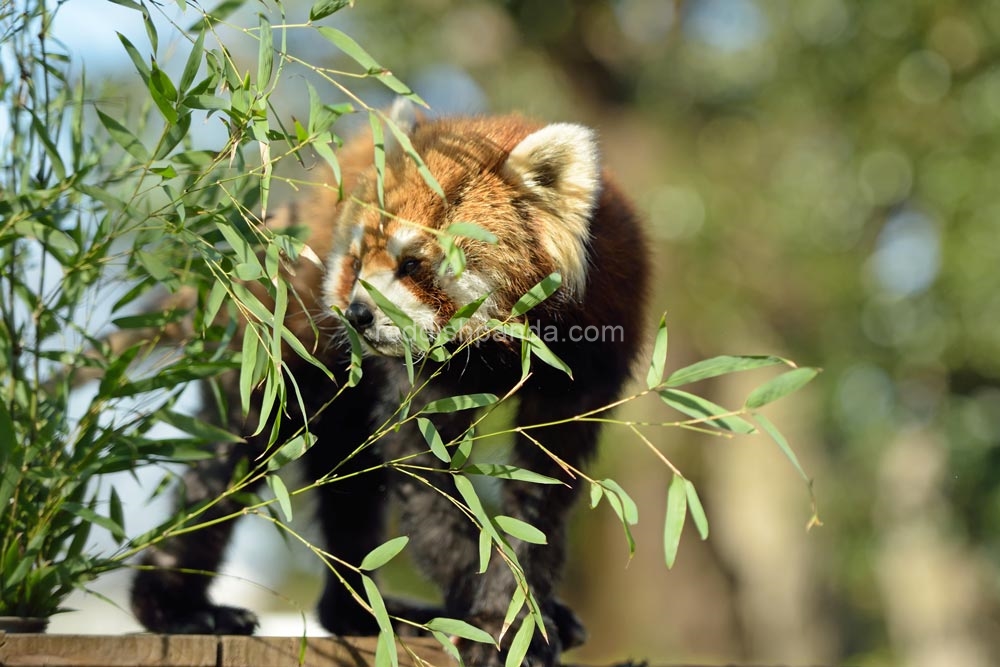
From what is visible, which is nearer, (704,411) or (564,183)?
(704,411)

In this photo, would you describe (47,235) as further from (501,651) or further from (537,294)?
(501,651)

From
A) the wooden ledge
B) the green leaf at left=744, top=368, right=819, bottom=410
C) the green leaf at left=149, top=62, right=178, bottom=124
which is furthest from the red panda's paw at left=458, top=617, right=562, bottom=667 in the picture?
the green leaf at left=149, top=62, right=178, bottom=124

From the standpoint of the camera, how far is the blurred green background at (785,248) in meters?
10.4

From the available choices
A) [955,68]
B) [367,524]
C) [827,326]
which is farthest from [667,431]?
[367,524]

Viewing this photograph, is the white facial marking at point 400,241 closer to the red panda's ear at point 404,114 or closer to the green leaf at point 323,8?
the red panda's ear at point 404,114

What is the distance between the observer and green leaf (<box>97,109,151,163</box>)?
2525 millimetres

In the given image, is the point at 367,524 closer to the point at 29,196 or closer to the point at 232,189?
the point at 232,189

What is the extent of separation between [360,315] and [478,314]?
0.40m

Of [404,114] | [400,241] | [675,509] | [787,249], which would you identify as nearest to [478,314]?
[400,241]

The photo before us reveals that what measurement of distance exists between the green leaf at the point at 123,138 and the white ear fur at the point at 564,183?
1079 millimetres

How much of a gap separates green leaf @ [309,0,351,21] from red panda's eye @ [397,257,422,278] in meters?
0.80

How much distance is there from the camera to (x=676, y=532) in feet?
7.20

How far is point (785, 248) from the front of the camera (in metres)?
10.8

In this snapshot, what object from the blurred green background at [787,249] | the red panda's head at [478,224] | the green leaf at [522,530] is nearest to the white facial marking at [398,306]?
the red panda's head at [478,224]
